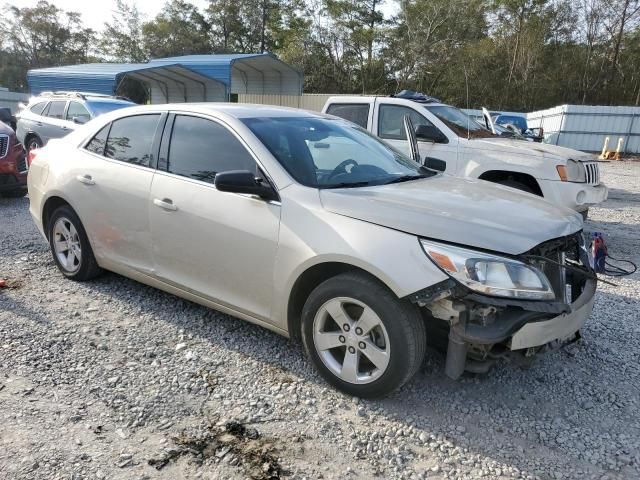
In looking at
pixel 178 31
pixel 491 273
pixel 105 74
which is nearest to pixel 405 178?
pixel 491 273

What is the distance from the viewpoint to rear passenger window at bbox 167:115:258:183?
3346mm

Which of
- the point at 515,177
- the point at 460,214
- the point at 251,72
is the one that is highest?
the point at 251,72

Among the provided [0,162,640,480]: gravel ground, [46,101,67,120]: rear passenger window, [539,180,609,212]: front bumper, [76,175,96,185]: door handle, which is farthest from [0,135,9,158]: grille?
[539,180,609,212]: front bumper

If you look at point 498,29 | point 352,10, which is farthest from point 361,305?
point 352,10

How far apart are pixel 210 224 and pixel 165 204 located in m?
0.47

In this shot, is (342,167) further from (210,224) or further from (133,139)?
(133,139)

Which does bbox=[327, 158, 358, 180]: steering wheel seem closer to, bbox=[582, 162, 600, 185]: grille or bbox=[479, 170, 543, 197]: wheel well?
bbox=[479, 170, 543, 197]: wheel well

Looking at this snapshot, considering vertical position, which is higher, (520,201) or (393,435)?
(520,201)

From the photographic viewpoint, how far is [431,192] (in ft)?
10.4

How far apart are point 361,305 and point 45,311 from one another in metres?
2.73

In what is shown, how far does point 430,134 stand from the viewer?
7000 mm

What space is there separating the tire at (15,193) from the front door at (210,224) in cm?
603

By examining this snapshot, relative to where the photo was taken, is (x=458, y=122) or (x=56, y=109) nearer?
(x=458, y=122)

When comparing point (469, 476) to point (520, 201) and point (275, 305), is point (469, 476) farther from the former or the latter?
point (520, 201)
